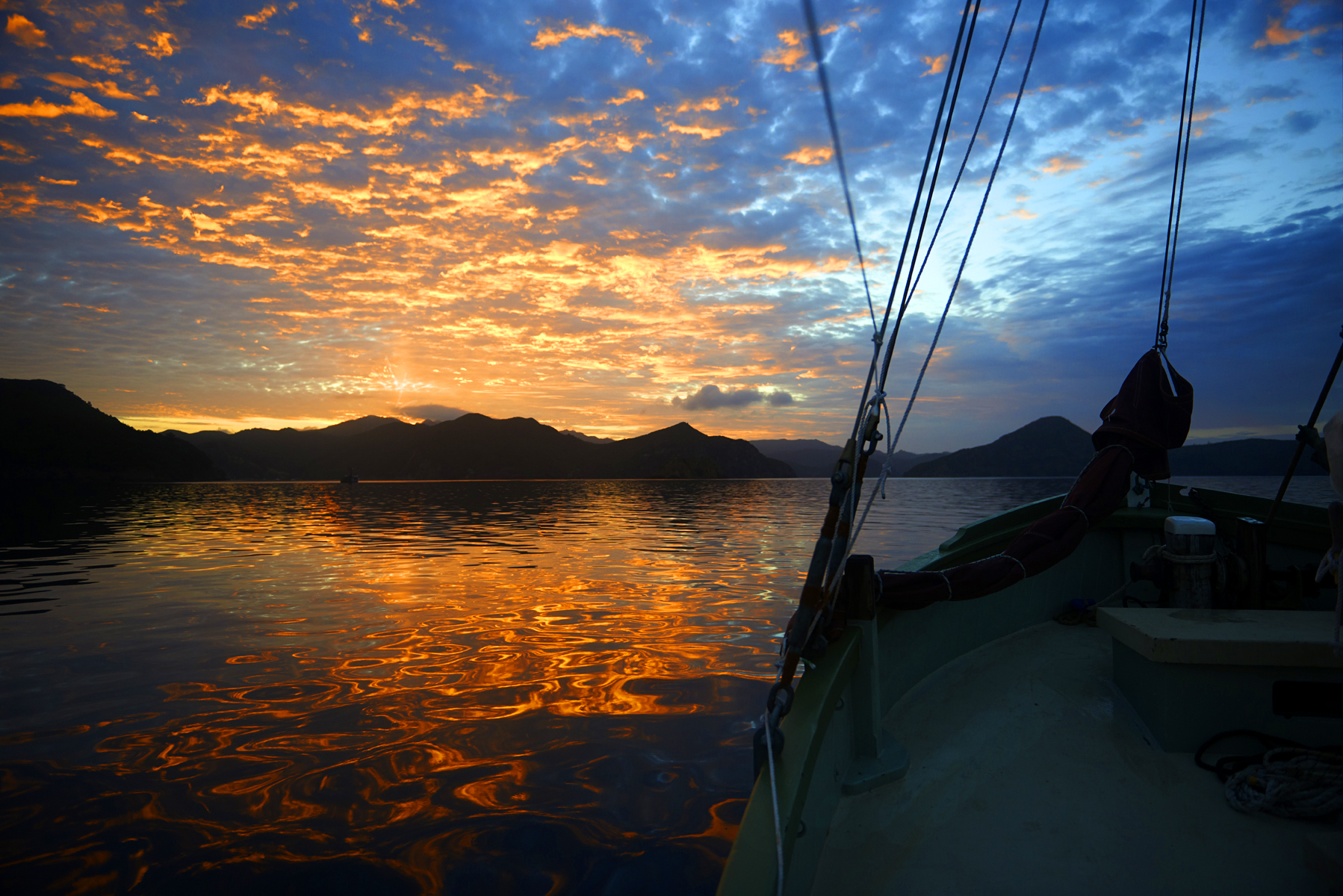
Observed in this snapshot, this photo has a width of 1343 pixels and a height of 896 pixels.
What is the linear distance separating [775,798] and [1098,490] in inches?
158

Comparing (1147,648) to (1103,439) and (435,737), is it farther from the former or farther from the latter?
(435,737)

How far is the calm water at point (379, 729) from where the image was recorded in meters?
3.59

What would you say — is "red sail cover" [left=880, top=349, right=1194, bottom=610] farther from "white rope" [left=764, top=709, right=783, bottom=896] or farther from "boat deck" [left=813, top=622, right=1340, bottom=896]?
"white rope" [left=764, top=709, right=783, bottom=896]

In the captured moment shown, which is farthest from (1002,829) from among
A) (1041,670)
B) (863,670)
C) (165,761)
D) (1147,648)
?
(165,761)

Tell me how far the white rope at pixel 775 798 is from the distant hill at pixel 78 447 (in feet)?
590

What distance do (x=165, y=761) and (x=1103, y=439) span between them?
7.99m

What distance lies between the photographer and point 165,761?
15.3 feet

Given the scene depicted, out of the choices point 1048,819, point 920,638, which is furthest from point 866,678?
point 920,638

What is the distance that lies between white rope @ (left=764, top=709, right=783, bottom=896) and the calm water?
5.86 ft

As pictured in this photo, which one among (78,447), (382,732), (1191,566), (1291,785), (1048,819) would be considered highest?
(78,447)

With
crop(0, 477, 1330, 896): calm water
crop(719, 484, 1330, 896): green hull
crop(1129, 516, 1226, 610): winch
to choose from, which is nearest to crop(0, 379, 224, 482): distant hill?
A: crop(0, 477, 1330, 896): calm water

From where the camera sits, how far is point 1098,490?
4.64 meters

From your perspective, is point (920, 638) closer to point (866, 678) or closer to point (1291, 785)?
point (866, 678)

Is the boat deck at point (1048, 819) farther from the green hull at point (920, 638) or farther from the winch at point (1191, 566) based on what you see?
the winch at point (1191, 566)
